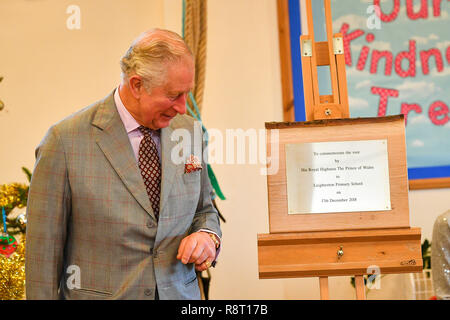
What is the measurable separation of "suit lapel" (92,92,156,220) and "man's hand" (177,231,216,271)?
5.0 inches

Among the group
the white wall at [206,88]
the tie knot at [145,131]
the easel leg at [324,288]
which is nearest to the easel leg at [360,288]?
the easel leg at [324,288]

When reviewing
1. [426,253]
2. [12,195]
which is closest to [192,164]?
[12,195]

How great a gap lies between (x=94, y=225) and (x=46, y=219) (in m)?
0.13

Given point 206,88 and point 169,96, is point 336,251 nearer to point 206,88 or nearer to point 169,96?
point 169,96

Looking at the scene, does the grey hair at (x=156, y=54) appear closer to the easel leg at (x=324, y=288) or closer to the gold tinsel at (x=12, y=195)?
the easel leg at (x=324, y=288)

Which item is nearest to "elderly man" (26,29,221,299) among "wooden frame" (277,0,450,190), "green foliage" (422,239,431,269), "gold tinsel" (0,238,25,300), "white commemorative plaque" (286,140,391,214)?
"white commemorative plaque" (286,140,391,214)

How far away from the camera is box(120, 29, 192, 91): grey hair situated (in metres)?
1.67

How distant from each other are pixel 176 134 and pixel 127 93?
0.20m

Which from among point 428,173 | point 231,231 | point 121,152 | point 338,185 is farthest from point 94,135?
point 428,173

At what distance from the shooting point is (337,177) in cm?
200

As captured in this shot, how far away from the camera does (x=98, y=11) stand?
348cm

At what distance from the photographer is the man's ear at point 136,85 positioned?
1711 mm

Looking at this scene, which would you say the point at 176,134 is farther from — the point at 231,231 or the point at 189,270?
the point at 231,231
